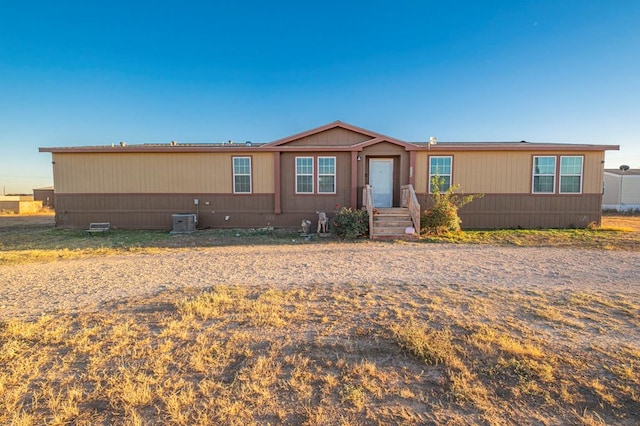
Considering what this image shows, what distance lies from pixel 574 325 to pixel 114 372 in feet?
14.6

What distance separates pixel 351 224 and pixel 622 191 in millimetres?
19287

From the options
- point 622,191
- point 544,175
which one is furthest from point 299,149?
point 622,191

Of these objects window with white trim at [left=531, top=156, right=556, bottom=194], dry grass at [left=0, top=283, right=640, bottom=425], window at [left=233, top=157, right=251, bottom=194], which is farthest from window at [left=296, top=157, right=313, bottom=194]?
window with white trim at [left=531, top=156, right=556, bottom=194]

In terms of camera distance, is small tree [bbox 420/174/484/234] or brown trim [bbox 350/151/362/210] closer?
small tree [bbox 420/174/484/234]

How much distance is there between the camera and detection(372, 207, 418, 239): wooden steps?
902 cm

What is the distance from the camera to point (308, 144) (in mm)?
10953

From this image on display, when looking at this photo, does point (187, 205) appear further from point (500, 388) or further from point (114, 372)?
point (500, 388)

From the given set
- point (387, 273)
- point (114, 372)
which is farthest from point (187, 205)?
point (114, 372)

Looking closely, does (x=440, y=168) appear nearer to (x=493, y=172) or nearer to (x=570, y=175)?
(x=493, y=172)

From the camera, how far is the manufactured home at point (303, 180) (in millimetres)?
10734

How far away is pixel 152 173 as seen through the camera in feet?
36.2

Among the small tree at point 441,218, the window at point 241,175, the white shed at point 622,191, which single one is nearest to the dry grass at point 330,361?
the small tree at point 441,218

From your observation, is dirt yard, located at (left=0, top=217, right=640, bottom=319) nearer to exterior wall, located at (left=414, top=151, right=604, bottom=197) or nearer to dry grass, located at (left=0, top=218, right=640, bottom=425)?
dry grass, located at (left=0, top=218, right=640, bottom=425)

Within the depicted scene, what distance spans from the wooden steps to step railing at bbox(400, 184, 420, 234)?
0.65 feet
